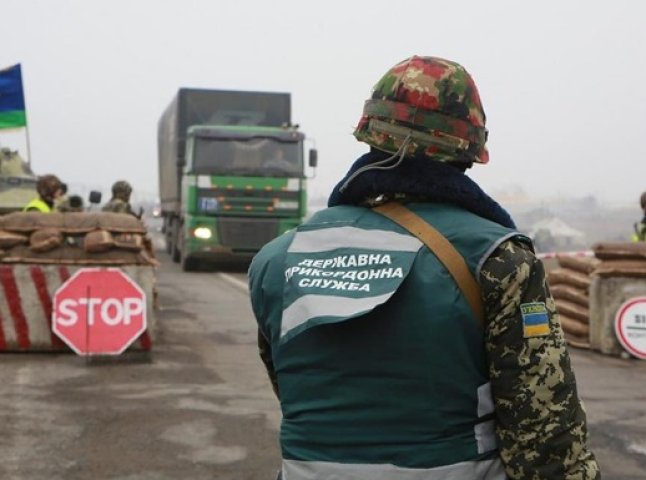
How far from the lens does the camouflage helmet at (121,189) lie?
14.4 m

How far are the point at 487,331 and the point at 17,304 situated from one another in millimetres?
8499

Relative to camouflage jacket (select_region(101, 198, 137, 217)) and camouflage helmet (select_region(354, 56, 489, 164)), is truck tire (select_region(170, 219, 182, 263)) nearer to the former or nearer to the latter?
camouflage jacket (select_region(101, 198, 137, 217))

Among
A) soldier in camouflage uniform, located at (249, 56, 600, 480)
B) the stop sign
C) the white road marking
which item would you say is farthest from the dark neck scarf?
the white road marking

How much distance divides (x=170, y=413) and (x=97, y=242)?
9.96ft

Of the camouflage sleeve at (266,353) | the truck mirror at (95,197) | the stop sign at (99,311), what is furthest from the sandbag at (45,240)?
the camouflage sleeve at (266,353)

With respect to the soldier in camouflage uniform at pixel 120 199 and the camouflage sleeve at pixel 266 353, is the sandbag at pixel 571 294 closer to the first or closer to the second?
the soldier in camouflage uniform at pixel 120 199

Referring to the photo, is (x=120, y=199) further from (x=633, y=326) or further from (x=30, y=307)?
(x=633, y=326)

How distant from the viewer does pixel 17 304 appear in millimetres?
9930

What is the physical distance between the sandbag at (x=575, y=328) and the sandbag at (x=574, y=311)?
39 mm

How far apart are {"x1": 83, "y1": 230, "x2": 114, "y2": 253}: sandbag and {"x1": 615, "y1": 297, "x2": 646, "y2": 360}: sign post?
17.0ft

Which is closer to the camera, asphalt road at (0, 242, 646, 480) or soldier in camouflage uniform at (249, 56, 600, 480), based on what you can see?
soldier in camouflage uniform at (249, 56, 600, 480)

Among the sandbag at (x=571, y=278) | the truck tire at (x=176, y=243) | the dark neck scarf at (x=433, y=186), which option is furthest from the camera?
the truck tire at (x=176, y=243)

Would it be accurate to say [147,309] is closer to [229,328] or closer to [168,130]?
[229,328]

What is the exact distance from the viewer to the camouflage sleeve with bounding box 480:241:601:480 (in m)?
2.04
